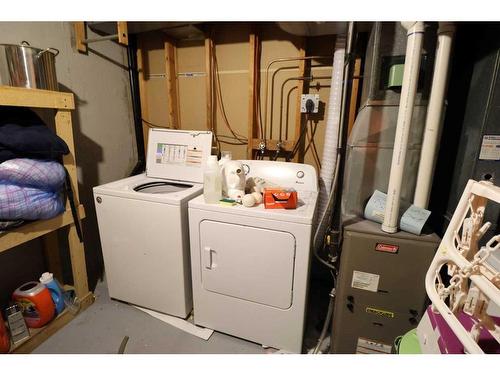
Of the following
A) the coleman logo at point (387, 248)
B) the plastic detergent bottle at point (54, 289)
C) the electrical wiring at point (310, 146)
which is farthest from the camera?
the electrical wiring at point (310, 146)

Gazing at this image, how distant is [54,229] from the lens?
1.55 m

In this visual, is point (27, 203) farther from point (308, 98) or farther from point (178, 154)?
point (308, 98)

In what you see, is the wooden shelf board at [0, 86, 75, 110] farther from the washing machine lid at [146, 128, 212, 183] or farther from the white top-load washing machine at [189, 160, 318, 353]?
the white top-load washing machine at [189, 160, 318, 353]

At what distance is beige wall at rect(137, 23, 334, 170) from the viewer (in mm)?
2025

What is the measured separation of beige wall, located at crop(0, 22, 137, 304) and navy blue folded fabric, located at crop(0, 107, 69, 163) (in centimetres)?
55

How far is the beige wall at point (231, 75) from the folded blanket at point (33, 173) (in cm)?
124

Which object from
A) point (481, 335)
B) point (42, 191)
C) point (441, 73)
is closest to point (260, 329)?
point (481, 335)

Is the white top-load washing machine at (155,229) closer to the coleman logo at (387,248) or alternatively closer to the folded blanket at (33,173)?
the folded blanket at (33,173)

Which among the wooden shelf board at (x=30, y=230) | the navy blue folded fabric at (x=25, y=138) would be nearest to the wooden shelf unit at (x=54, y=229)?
→ the wooden shelf board at (x=30, y=230)

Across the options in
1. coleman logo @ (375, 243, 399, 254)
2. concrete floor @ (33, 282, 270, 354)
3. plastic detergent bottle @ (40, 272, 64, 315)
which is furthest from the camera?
plastic detergent bottle @ (40, 272, 64, 315)

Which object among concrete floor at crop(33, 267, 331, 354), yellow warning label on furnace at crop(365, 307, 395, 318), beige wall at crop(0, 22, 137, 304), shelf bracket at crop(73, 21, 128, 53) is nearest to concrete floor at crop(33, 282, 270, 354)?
concrete floor at crop(33, 267, 331, 354)

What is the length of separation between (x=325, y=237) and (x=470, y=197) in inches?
40.7

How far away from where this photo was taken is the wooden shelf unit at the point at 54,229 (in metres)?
1.32

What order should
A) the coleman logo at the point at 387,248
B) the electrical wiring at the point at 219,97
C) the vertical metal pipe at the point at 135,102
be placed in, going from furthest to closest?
the vertical metal pipe at the point at 135,102 < the electrical wiring at the point at 219,97 < the coleman logo at the point at 387,248
